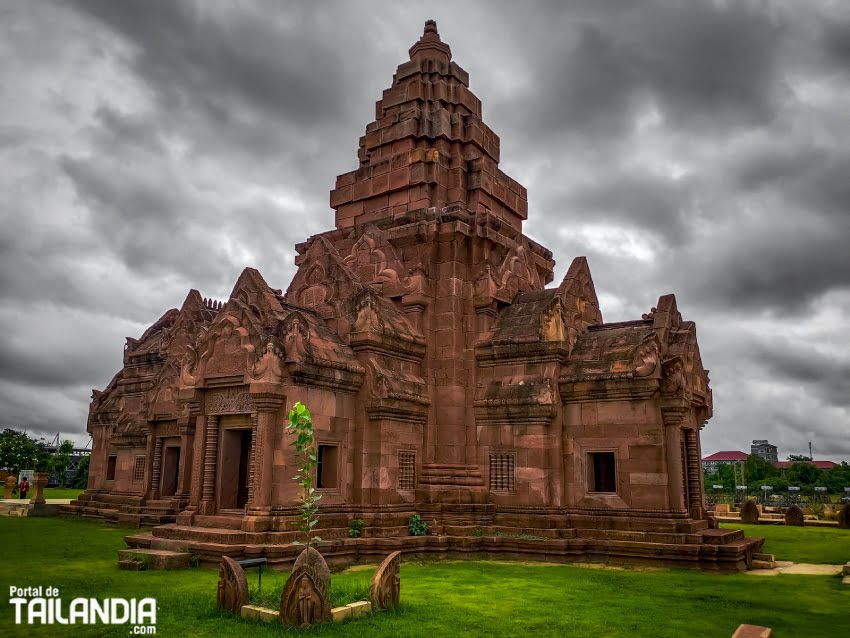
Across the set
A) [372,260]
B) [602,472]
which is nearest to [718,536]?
[602,472]

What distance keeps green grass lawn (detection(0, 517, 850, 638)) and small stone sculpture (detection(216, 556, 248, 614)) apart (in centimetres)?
21

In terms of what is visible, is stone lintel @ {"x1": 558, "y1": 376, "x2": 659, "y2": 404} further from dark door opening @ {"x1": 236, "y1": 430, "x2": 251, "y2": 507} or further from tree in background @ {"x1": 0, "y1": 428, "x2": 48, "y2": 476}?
tree in background @ {"x1": 0, "y1": 428, "x2": 48, "y2": 476}

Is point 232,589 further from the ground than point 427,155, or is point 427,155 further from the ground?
point 427,155

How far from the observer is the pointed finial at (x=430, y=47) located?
24.9 meters

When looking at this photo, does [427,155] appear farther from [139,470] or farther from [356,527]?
[139,470]

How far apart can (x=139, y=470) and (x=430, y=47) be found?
68.1 feet

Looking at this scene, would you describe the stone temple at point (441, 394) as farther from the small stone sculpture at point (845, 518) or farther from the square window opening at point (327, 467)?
the small stone sculpture at point (845, 518)

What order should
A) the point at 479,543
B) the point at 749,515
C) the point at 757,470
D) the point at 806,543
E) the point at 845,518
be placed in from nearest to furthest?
the point at 479,543 → the point at 806,543 → the point at 845,518 → the point at 749,515 → the point at 757,470

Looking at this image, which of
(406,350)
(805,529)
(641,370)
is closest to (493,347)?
(406,350)

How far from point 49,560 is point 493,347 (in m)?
12.7

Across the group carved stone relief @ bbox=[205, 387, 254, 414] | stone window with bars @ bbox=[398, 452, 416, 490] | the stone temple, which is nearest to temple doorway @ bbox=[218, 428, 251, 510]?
the stone temple

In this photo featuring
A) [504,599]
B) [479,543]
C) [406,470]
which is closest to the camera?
[504,599]

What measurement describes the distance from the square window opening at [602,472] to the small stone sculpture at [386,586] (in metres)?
9.13

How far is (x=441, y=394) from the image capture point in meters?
20.5
